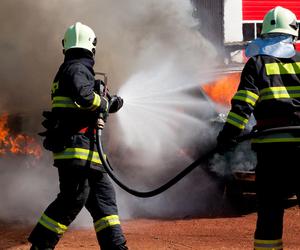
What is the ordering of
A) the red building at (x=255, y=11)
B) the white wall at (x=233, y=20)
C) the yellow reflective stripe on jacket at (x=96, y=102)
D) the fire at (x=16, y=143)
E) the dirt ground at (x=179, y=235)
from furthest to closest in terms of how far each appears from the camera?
the red building at (x=255, y=11)
the white wall at (x=233, y=20)
the fire at (x=16, y=143)
the dirt ground at (x=179, y=235)
the yellow reflective stripe on jacket at (x=96, y=102)

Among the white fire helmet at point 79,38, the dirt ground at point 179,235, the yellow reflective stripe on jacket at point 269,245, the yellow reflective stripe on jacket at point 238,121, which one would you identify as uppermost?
the white fire helmet at point 79,38

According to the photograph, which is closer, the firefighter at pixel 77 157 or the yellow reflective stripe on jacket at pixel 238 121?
the yellow reflective stripe on jacket at pixel 238 121

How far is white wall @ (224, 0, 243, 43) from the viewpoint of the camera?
724 inches

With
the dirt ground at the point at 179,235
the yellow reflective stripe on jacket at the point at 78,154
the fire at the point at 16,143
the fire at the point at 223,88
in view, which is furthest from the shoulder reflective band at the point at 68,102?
the fire at the point at 16,143

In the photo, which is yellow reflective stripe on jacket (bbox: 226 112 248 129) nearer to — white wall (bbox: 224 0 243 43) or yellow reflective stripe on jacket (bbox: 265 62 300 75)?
yellow reflective stripe on jacket (bbox: 265 62 300 75)

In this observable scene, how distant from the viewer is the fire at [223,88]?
7395 millimetres

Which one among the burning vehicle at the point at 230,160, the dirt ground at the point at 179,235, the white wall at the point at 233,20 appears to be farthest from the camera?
the white wall at the point at 233,20

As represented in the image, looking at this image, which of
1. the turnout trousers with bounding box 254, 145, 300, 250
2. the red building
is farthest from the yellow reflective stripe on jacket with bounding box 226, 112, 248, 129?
the red building

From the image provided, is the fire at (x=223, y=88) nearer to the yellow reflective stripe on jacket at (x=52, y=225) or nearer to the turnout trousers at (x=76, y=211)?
the turnout trousers at (x=76, y=211)

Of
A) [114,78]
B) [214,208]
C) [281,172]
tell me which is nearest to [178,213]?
[214,208]

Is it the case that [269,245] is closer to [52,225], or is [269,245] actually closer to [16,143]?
[52,225]

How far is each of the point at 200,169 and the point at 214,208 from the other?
0.48 m

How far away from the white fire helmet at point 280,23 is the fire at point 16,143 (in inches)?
153

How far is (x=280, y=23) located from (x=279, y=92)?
539 mm
